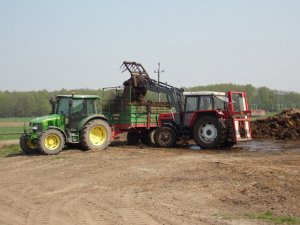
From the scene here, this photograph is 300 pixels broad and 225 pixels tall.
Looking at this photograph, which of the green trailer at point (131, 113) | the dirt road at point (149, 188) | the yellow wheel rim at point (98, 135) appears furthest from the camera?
the green trailer at point (131, 113)

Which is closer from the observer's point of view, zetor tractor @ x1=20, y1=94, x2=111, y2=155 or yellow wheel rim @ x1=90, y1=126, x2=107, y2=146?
zetor tractor @ x1=20, y1=94, x2=111, y2=155

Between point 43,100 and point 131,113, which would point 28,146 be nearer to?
point 131,113

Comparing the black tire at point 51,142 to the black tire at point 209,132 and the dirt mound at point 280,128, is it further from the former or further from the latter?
the dirt mound at point 280,128

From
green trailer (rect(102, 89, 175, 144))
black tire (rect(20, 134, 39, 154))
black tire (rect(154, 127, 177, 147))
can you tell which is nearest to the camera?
black tire (rect(20, 134, 39, 154))

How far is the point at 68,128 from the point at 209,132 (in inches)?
211

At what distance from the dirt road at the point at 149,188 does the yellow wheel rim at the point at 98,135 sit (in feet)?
7.29

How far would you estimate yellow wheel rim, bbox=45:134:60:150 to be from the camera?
1638 cm

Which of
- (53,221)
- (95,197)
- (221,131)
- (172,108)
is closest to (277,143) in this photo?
(221,131)

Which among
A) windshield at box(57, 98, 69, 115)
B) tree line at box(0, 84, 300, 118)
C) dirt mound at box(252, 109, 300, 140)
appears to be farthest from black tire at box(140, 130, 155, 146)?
tree line at box(0, 84, 300, 118)

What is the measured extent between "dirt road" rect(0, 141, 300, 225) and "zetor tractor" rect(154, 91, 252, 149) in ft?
6.82

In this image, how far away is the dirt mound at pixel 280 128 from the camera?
68.3 feet

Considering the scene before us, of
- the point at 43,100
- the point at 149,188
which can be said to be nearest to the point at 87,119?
the point at 149,188

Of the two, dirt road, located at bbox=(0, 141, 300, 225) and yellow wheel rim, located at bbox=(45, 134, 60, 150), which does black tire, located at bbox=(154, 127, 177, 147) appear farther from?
yellow wheel rim, located at bbox=(45, 134, 60, 150)

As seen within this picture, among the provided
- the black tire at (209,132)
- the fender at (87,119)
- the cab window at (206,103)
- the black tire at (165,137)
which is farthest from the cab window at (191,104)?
the fender at (87,119)
